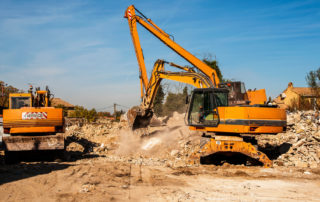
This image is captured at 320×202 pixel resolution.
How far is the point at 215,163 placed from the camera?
35.3ft

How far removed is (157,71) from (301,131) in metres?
7.37

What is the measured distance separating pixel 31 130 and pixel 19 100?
63.4 inches

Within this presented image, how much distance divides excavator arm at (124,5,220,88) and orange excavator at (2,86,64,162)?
631 cm

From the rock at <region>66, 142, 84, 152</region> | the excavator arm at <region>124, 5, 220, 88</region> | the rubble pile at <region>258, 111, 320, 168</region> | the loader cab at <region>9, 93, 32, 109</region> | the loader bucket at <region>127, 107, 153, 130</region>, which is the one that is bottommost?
the rock at <region>66, 142, 84, 152</region>

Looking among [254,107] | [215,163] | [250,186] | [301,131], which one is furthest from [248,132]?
[301,131]

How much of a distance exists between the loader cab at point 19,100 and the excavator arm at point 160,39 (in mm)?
6347

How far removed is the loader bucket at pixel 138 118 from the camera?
611 inches

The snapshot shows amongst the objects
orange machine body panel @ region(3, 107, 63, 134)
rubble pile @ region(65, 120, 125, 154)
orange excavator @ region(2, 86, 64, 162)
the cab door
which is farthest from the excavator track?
rubble pile @ region(65, 120, 125, 154)

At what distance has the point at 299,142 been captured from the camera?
1208cm

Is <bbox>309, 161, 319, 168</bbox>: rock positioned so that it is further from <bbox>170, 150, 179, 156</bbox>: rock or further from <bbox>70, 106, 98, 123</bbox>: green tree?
<bbox>70, 106, 98, 123</bbox>: green tree

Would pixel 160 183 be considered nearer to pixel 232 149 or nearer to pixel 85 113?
pixel 232 149

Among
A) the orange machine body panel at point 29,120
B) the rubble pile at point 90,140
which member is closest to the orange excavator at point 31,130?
the orange machine body panel at point 29,120

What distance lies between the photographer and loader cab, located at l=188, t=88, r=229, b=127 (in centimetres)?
1041

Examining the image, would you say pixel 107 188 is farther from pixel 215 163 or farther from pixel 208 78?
pixel 208 78
